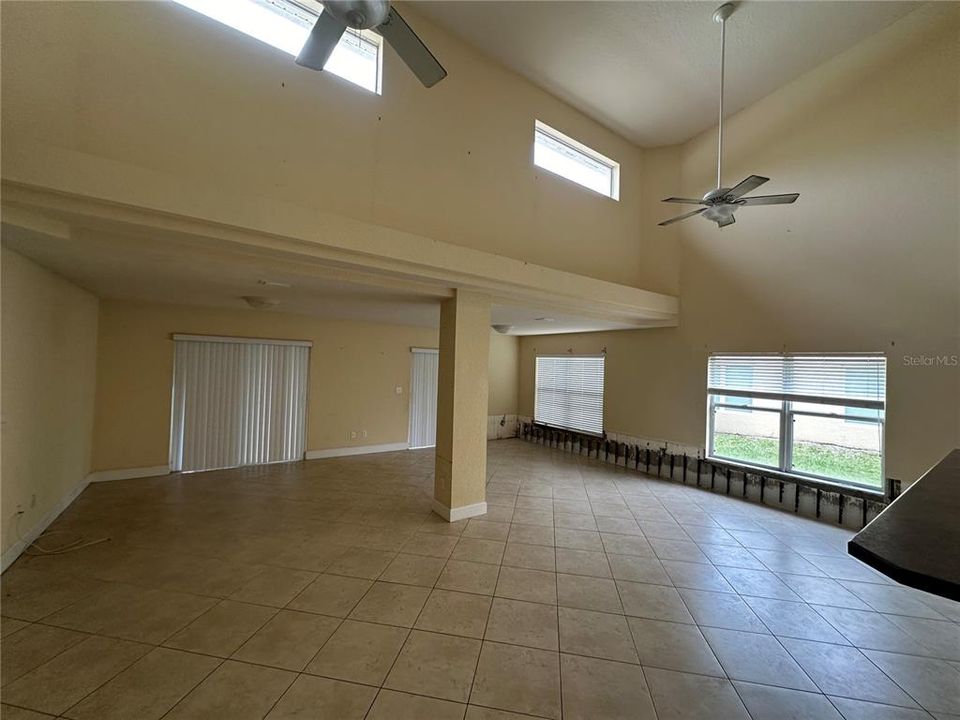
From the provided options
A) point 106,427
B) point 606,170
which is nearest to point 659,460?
point 606,170

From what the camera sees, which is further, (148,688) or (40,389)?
(40,389)

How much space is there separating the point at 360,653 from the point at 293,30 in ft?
14.9

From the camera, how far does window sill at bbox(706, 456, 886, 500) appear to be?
3993mm

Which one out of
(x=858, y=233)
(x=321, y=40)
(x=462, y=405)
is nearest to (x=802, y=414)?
(x=858, y=233)

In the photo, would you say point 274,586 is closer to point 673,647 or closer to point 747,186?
point 673,647

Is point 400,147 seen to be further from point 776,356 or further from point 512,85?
point 776,356

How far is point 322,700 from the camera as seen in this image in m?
1.80

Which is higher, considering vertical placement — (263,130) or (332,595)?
(263,130)

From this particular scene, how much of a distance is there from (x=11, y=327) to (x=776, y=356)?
7.31 m

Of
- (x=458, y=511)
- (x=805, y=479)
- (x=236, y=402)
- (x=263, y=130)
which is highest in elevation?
(x=263, y=130)

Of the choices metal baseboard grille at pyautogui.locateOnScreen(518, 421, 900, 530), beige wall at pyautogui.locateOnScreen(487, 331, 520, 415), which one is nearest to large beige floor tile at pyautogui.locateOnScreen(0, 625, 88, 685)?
metal baseboard grille at pyautogui.locateOnScreen(518, 421, 900, 530)

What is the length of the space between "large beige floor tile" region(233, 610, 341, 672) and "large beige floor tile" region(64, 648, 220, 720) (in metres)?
0.19

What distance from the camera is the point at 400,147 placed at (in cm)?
348

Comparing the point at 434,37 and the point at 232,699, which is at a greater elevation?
the point at 434,37
